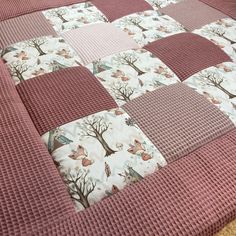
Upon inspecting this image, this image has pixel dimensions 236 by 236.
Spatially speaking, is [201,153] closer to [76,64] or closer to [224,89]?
[224,89]

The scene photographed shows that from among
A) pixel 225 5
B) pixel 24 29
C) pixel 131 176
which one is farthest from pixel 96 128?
pixel 225 5

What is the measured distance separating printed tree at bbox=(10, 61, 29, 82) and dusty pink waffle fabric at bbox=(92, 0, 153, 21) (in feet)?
1.50

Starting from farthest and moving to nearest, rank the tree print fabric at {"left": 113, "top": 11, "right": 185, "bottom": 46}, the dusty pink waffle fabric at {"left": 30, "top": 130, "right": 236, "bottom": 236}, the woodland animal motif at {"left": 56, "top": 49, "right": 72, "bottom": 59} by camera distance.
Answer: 1. the tree print fabric at {"left": 113, "top": 11, "right": 185, "bottom": 46}
2. the woodland animal motif at {"left": 56, "top": 49, "right": 72, "bottom": 59}
3. the dusty pink waffle fabric at {"left": 30, "top": 130, "right": 236, "bottom": 236}

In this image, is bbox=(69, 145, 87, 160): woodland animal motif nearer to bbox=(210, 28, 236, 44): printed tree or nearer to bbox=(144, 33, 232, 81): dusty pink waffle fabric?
bbox=(144, 33, 232, 81): dusty pink waffle fabric

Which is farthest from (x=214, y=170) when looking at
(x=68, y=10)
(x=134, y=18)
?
(x=68, y=10)

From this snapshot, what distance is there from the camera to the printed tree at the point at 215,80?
1067 mm

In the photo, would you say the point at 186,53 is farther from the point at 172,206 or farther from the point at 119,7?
the point at 172,206

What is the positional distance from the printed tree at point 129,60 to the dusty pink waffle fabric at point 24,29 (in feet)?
0.99

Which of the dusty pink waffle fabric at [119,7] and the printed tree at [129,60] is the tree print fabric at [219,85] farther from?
the dusty pink waffle fabric at [119,7]

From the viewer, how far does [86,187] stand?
31.0 inches

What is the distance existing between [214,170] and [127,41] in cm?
63

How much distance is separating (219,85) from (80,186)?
1.94 ft

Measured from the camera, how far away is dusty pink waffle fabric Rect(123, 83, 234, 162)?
0.90 metres

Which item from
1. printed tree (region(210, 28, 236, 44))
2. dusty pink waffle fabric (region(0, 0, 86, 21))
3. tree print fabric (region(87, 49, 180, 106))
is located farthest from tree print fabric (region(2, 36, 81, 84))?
printed tree (region(210, 28, 236, 44))
